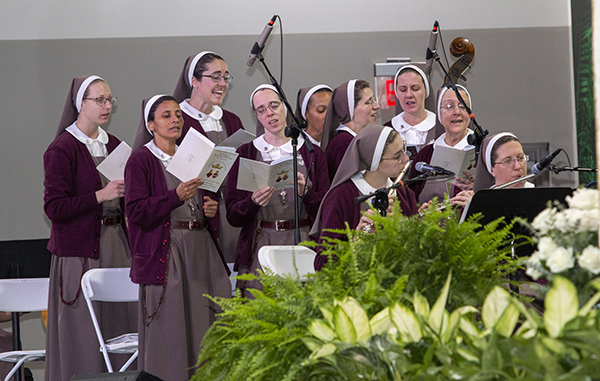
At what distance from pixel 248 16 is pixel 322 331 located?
5.71m

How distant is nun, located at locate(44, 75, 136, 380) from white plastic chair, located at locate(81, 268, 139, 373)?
11.7 inches

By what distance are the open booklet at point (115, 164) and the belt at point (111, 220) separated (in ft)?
1.09

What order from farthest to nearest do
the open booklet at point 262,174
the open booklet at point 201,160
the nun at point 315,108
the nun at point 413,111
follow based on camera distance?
1. the nun at point 315,108
2. the nun at point 413,111
3. the open booklet at point 262,174
4. the open booklet at point 201,160

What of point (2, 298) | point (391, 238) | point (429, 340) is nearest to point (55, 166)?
point (2, 298)

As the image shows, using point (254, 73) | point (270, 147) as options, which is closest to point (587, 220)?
point (270, 147)

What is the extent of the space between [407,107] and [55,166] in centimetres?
259

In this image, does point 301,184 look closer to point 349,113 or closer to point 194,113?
point 349,113

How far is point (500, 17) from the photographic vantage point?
6.71m

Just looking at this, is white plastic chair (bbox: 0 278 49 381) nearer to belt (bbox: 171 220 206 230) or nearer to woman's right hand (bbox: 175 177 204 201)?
belt (bbox: 171 220 206 230)

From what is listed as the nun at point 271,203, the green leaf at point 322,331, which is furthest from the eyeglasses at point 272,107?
the green leaf at point 322,331

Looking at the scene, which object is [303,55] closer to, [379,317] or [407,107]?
[407,107]

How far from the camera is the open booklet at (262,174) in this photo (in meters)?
4.27

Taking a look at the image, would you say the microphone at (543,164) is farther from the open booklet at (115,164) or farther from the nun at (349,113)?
the open booklet at (115,164)

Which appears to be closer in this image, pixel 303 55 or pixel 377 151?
pixel 377 151
